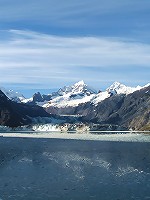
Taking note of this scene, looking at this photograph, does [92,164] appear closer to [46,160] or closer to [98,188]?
[46,160]

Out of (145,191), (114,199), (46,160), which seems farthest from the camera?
(46,160)

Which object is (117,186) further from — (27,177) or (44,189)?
(27,177)

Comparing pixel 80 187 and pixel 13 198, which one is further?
pixel 80 187

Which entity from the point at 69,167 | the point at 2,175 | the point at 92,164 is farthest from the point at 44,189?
the point at 92,164

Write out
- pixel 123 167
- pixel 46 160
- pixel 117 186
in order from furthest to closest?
pixel 46 160, pixel 123 167, pixel 117 186

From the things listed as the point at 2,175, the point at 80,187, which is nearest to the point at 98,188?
the point at 80,187

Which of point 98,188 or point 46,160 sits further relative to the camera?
point 46,160

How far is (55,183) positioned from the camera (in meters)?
78.9

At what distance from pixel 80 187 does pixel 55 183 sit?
6019mm

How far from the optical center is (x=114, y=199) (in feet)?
214

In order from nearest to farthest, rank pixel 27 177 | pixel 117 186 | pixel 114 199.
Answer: pixel 114 199
pixel 117 186
pixel 27 177

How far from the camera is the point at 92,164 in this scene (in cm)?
10706

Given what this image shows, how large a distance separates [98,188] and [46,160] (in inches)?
1791

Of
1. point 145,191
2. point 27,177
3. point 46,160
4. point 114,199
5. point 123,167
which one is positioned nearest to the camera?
point 114,199
